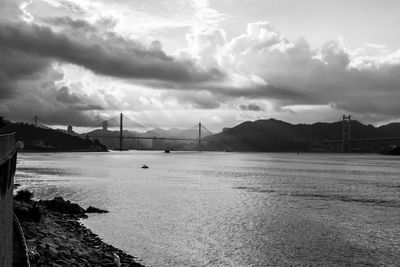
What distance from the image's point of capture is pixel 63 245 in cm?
2208

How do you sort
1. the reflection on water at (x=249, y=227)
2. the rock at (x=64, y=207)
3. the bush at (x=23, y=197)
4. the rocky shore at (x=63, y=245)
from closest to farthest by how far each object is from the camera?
the rocky shore at (x=63, y=245)
the reflection on water at (x=249, y=227)
the bush at (x=23, y=197)
the rock at (x=64, y=207)

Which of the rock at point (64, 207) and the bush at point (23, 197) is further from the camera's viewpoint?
the rock at point (64, 207)

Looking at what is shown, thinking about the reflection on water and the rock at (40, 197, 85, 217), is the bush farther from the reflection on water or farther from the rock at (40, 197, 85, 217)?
the reflection on water

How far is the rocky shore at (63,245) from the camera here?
1919 centimetres

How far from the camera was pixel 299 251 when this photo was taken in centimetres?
2684

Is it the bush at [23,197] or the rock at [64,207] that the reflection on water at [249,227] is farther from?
the bush at [23,197]

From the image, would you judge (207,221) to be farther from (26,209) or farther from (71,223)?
(26,209)

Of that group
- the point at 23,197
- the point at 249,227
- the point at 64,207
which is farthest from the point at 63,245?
the point at 23,197

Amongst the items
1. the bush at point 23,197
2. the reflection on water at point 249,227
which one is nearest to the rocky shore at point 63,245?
the reflection on water at point 249,227

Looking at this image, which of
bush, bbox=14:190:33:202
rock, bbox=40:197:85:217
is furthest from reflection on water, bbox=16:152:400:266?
bush, bbox=14:190:33:202

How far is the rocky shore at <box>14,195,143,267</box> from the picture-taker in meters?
19.2

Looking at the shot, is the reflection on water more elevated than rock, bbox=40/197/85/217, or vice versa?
rock, bbox=40/197/85/217

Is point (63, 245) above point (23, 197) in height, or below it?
below

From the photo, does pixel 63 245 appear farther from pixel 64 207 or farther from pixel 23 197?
pixel 23 197
